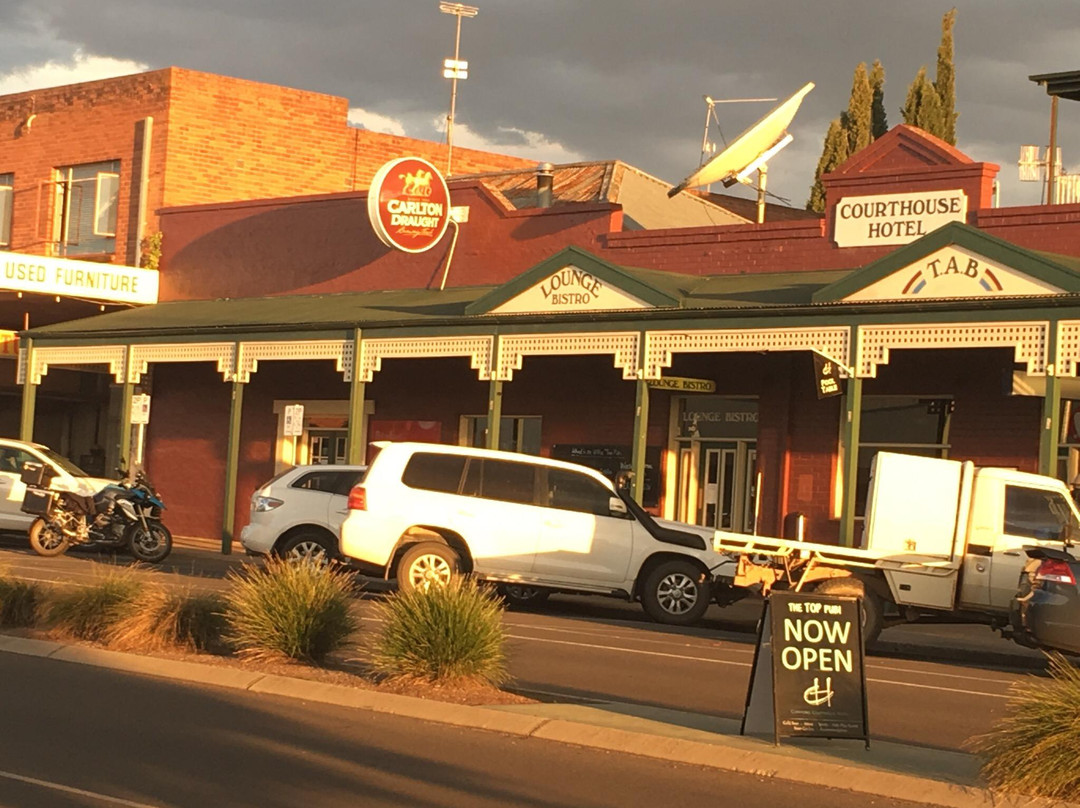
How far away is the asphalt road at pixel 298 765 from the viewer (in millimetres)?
8180

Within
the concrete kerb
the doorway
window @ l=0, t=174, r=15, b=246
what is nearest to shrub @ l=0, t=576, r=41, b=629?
the concrete kerb

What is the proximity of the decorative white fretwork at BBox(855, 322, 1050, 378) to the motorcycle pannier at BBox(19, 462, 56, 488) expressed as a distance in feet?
40.3

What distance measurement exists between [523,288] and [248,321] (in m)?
6.58

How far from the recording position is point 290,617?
12188 mm

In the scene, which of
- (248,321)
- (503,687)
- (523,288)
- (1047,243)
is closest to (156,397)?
(248,321)

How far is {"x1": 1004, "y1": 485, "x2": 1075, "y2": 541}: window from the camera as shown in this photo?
53.4 ft

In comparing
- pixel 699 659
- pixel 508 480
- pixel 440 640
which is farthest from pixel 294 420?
pixel 440 640

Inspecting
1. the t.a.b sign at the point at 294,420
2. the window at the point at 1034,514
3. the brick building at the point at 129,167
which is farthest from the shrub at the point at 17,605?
the brick building at the point at 129,167

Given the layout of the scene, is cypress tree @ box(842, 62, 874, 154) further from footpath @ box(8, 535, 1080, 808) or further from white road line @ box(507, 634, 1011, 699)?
footpath @ box(8, 535, 1080, 808)

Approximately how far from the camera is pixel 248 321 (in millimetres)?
29172

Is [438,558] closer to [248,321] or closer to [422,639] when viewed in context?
[422,639]

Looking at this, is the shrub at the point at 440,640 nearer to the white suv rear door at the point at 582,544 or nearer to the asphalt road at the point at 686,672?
the asphalt road at the point at 686,672

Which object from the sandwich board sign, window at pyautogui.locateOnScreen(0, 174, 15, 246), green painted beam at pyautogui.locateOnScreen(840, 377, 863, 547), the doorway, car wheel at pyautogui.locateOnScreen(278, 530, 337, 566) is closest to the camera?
the sandwich board sign

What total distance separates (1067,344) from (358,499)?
8.59 meters
